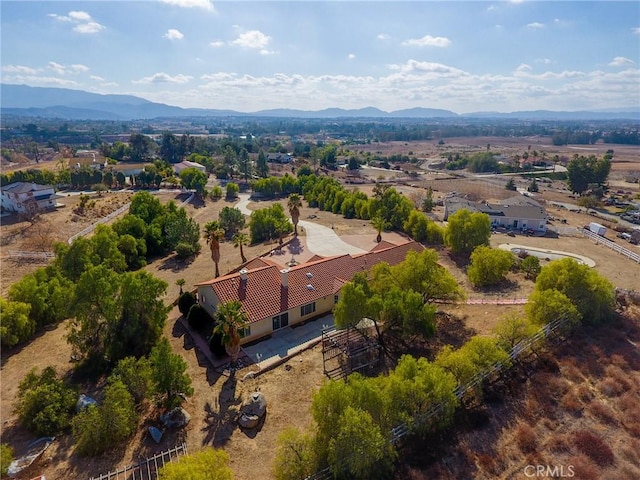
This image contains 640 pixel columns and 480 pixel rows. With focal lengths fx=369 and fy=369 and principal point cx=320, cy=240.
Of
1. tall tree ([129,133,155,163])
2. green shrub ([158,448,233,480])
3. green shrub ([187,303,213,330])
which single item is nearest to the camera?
green shrub ([158,448,233,480])

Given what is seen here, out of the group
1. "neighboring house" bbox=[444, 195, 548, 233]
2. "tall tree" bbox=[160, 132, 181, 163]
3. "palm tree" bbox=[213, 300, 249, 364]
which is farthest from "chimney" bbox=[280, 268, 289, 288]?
"tall tree" bbox=[160, 132, 181, 163]

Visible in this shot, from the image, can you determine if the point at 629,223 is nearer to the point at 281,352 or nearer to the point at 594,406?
the point at 594,406

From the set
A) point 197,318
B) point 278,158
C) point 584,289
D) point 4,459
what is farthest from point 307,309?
point 278,158

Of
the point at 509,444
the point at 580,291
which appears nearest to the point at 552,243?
the point at 580,291

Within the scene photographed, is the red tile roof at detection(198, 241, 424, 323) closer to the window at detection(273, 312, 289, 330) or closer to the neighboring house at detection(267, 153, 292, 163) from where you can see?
the window at detection(273, 312, 289, 330)

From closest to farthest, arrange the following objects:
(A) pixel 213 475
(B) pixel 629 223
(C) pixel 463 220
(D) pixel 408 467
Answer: (A) pixel 213 475 → (D) pixel 408 467 → (C) pixel 463 220 → (B) pixel 629 223

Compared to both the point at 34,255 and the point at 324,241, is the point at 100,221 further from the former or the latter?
the point at 324,241
